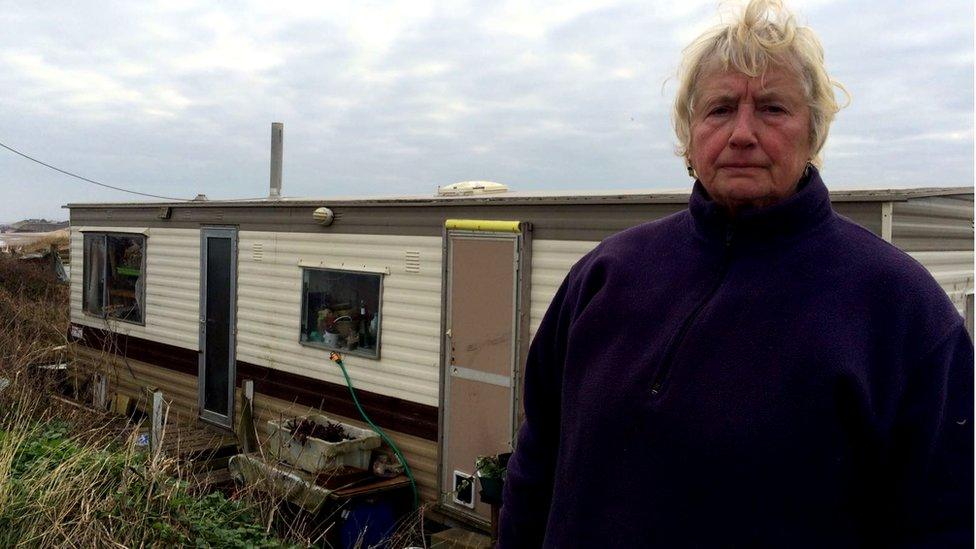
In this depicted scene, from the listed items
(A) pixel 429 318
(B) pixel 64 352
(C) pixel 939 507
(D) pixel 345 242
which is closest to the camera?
(C) pixel 939 507

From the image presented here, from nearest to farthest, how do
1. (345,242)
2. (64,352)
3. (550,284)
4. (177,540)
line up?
(177,540) → (550,284) → (345,242) → (64,352)

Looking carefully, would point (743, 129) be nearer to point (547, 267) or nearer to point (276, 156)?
point (547, 267)

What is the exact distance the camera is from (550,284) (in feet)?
17.3

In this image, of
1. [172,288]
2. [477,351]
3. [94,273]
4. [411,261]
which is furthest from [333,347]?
[94,273]

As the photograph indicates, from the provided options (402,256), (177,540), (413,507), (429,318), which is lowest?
(413,507)

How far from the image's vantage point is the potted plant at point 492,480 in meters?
5.08

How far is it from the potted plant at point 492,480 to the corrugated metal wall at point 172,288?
4.01 meters

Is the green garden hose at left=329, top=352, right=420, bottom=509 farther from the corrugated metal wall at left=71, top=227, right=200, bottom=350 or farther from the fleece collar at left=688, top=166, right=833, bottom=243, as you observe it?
the fleece collar at left=688, top=166, right=833, bottom=243

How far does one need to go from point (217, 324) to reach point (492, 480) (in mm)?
3850

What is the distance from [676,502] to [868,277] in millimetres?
483

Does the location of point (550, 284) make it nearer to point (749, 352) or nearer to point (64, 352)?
point (749, 352)

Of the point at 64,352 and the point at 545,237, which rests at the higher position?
the point at 545,237

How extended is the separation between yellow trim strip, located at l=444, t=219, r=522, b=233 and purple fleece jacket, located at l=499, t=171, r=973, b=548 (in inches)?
151

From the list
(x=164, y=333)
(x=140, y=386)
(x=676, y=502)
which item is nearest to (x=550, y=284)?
(x=676, y=502)
